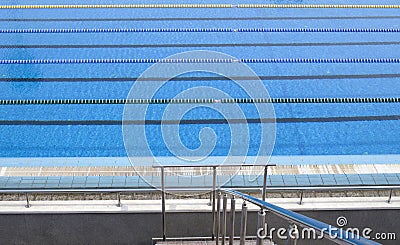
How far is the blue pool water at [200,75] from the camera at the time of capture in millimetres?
5891

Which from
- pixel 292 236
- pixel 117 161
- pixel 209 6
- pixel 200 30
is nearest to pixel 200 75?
pixel 200 30

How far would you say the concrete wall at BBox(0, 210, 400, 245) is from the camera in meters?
3.76

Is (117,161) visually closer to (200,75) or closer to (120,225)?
(120,225)

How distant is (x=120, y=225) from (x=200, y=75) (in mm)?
3571

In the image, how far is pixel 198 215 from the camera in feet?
12.3

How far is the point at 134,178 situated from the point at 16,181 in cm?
90

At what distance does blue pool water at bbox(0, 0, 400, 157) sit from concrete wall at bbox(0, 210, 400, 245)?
1.86 metres

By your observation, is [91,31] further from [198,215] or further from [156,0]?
[198,215]

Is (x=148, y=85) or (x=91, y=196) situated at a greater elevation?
(x=148, y=85)

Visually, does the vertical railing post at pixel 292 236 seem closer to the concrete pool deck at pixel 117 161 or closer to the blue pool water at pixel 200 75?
the concrete pool deck at pixel 117 161

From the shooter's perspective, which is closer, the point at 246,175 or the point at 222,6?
the point at 246,175

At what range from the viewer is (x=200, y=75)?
706 cm

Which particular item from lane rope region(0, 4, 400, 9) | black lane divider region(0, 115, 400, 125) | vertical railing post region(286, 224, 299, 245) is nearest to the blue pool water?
black lane divider region(0, 115, 400, 125)

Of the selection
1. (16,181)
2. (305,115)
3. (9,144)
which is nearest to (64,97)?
(9,144)
